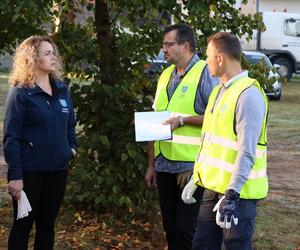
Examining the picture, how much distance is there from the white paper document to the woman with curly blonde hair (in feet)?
1.60

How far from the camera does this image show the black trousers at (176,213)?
164 inches

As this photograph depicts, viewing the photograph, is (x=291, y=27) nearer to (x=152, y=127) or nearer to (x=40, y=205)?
(x=152, y=127)

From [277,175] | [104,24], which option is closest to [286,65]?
[277,175]

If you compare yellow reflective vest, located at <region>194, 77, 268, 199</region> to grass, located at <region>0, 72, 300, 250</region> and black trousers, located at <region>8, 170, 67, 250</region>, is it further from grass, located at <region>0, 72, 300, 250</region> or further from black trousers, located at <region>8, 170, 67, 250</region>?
grass, located at <region>0, 72, 300, 250</region>

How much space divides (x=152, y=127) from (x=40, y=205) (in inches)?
36.4

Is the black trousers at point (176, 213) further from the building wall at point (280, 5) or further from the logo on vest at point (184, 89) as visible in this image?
the building wall at point (280, 5)

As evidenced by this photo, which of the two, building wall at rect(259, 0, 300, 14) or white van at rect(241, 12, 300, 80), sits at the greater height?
building wall at rect(259, 0, 300, 14)

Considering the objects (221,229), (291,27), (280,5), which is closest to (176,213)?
(221,229)

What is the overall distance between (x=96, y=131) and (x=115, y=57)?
0.71 metres

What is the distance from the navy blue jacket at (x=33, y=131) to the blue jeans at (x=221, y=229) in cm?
107

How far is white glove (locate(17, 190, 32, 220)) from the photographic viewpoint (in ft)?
13.1

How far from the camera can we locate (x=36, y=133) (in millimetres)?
3973

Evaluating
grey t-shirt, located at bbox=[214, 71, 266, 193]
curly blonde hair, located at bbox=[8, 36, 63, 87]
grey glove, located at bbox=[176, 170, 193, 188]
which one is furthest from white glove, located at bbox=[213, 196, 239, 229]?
curly blonde hair, located at bbox=[8, 36, 63, 87]

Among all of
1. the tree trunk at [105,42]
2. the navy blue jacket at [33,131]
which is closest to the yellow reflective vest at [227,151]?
the navy blue jacket at [33,131]
